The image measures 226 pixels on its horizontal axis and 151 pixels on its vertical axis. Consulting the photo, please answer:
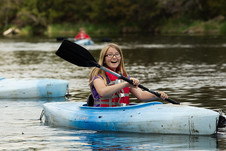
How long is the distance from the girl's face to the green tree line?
4994 centimetres

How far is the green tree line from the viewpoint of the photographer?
66125 millimetres

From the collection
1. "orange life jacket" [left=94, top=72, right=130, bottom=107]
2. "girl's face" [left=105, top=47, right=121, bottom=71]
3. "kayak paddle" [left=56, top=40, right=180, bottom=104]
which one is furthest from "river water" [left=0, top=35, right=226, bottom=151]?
"kayak paddle" [left=56, top=40, right=180, bottom=104]

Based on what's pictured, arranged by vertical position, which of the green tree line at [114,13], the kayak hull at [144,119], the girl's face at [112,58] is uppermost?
the green tree line at [114,13]

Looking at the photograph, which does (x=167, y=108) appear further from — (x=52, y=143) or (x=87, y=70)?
(x=87, y=70)

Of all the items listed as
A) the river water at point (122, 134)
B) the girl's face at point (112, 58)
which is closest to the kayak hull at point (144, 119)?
the river water at point (122, 134)

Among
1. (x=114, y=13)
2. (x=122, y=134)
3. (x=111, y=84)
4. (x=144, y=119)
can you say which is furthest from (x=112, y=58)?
(x=114, y=13)

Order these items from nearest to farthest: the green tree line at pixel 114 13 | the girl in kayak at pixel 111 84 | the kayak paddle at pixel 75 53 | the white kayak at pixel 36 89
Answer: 1. the girl in kayak at pixel 111 84
2. the kayak paddle at pixel 75 53
3. the white kayak at pixel 36 89
4. the green tree line at pixel 114 13

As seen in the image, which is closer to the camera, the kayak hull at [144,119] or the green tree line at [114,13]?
the kayak hull at [144,119]

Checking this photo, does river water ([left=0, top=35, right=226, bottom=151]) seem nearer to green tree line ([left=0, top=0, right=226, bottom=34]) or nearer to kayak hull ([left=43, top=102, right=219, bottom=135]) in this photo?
kayak hull ([left=43, top=102, right=219, bottom=135])

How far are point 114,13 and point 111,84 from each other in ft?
218

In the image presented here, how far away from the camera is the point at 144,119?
828cm

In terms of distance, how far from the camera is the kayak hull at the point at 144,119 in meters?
7.95

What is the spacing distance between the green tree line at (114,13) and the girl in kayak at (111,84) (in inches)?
1961

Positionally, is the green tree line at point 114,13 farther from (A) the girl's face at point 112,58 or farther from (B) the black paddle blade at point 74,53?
(A) the girl's face at point 112,58
